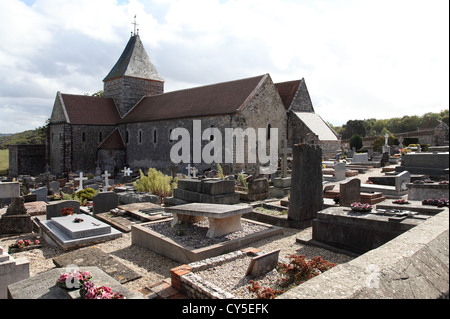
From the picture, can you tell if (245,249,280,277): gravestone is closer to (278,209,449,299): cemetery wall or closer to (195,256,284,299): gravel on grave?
(195,256,284,299): gravel on grave

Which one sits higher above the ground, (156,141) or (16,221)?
(156,141)

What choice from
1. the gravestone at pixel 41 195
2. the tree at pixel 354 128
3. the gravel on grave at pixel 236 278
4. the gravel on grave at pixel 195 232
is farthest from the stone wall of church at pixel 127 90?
the tree at pixel 354 128

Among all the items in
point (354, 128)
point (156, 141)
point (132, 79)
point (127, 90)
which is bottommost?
point (156, 141)

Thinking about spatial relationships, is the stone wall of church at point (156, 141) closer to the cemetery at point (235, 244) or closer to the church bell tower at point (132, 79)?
the church bell tower at point (132, 79)

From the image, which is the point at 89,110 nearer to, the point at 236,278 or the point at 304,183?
the point at 304,183

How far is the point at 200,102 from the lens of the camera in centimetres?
2169

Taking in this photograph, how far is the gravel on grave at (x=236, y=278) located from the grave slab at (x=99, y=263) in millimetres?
1242

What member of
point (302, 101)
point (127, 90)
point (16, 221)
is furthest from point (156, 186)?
point (127, 90)

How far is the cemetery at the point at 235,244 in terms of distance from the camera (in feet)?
9.20

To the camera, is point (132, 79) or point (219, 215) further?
point (132, 79)

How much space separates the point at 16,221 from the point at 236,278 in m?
6.62

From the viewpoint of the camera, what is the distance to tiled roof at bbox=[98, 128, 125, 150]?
84.7 feet

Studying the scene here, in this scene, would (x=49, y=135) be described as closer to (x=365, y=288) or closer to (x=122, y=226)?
(x=122, y=226)
